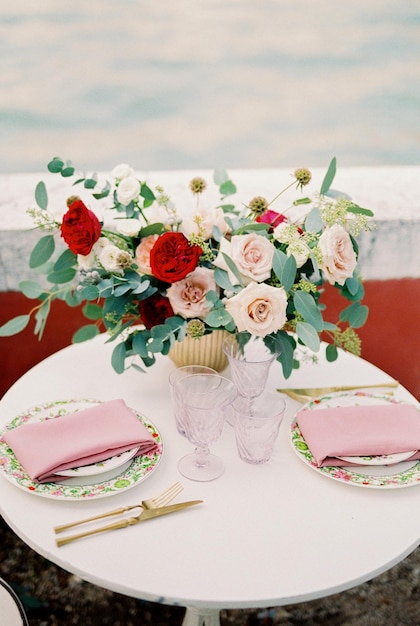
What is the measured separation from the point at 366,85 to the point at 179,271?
4.12 metres

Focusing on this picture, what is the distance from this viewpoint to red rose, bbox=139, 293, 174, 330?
1.09 metres

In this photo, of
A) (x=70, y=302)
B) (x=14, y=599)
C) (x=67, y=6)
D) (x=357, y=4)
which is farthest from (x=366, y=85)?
(x=14, y=599)

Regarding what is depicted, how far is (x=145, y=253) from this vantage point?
1093 mm

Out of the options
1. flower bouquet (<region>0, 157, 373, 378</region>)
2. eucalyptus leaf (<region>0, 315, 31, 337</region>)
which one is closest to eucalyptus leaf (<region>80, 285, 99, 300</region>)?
flower bouquet (<region>0, 157, 373, 378</region>)

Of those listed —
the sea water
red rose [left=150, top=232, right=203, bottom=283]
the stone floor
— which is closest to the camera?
red rose [left=150, top=232, right=203, bottom=283]

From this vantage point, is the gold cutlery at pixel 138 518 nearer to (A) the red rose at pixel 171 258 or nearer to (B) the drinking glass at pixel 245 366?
(B) the drinking glass at pixel 245 366

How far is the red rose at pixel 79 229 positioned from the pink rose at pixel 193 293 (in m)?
0.16

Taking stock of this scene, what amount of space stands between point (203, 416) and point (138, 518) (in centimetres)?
17

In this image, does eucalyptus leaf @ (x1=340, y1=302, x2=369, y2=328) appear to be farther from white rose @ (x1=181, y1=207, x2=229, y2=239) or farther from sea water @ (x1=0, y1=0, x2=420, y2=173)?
sea water @ (x1=0, y1=0, x2=420, y2=173)

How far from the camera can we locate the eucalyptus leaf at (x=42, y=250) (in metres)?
1.20

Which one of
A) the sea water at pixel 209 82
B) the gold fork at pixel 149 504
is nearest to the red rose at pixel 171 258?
the gold fork at pixel 149 504

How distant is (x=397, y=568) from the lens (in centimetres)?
171

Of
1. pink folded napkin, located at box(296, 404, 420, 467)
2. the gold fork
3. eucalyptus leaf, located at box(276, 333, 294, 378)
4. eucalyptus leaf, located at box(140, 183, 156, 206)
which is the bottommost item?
the gold fork

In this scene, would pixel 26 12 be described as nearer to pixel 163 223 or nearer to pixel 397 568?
pixel 163 223
